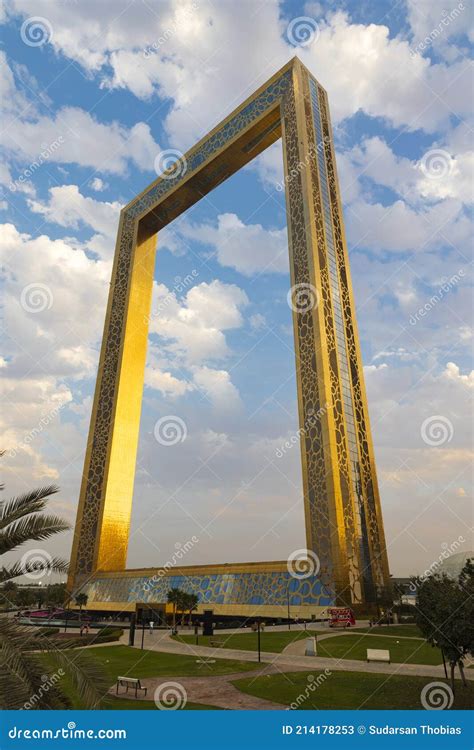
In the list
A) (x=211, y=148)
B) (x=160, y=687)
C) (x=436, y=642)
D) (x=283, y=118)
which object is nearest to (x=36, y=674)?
(x=160, y=687)

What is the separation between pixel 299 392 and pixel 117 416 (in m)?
17.9

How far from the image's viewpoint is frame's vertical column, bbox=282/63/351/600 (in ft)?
78.1

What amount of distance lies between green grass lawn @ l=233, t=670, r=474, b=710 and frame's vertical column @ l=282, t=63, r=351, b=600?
36.9 ft

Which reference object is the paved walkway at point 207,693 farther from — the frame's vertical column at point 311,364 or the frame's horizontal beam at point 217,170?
the frame's horizontal beam at point 217,170

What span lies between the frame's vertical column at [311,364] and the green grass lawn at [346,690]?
11.3 metres

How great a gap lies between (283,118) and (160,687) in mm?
32613

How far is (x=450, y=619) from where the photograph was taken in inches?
393

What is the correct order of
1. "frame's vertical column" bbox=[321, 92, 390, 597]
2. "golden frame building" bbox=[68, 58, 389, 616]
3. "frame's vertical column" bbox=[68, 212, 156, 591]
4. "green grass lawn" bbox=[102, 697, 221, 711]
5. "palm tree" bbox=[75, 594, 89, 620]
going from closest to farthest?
"green grass lawn" bbox=[102, 697, 221, 711] < "golden frame building" bbox=[68, 58, 389, 616] < "frame's vertical column" bbox=[321, 92, 390, 597] < "palm tree" bbox=[75, 594, 89, 620] < "frame's vertical column" bbox=[68, 212, 156, 591]

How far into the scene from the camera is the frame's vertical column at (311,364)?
23797 millimetres

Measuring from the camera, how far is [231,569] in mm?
28984

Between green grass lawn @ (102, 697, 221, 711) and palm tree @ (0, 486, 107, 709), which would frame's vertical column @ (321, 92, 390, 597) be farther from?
palm tree @ (0, 486, 107, 709)

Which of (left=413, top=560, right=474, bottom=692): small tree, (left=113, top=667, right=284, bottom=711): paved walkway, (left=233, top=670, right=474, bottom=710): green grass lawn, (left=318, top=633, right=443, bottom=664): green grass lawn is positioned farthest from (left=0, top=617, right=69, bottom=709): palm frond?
(left=318, top=633, right=443, bottom=664): green grass lawn

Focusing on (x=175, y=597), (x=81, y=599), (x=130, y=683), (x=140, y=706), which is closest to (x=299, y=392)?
(x=175, y=597)

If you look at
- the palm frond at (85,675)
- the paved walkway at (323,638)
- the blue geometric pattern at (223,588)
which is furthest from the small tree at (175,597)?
the palm frond at (85,675)
